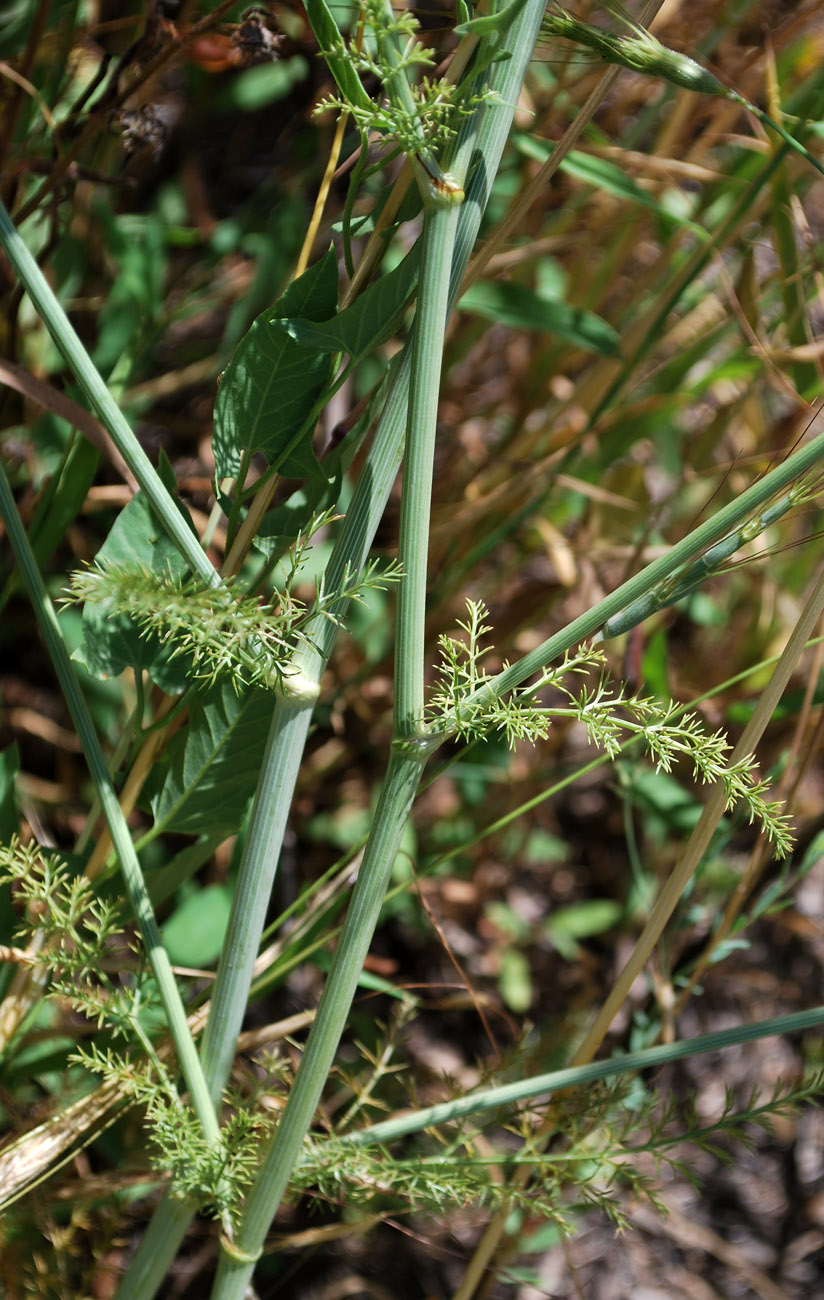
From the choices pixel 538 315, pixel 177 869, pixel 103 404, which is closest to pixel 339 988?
pixel 177 869

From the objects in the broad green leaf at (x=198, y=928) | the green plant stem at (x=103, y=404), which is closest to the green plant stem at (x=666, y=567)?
the green plant stem at (x=103, y=404)

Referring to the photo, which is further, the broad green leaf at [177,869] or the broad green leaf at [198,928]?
the broad green leaf at [198,928]

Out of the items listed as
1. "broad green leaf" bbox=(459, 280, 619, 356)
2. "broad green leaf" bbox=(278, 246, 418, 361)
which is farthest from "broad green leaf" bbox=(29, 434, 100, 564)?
"broad green leaf" bbox=(459, 280, 619, 356)

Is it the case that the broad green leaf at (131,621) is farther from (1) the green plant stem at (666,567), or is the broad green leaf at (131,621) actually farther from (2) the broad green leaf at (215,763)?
(1) the green plant stem at (666,567)

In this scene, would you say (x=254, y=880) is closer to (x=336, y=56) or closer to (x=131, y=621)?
(x=131, y=621)

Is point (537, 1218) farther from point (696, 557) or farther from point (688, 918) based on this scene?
point (696, 557)

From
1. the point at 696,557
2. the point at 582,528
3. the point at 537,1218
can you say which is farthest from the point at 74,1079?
the point at 582,528
